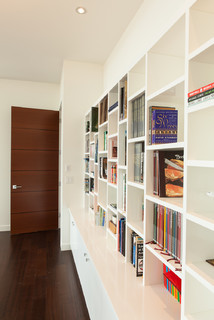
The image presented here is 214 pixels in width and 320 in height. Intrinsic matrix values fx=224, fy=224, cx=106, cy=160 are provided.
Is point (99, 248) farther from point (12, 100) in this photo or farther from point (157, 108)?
point (12, 100)

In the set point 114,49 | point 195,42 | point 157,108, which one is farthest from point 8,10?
point 195,42

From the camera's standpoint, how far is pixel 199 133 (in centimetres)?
93

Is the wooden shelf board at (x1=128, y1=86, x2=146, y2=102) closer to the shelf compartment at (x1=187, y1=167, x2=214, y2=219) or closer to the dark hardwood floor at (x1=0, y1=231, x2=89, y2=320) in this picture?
the shelf compartment at (x1=187, y1=167, x2=214, y2=219)

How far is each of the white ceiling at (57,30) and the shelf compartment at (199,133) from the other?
1750mm

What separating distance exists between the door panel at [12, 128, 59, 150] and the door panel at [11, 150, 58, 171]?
9cm

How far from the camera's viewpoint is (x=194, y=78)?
941 mm

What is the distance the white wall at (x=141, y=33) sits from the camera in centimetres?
162

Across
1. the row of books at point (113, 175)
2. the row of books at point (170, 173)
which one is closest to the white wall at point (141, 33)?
the row of books at point (170, 173)

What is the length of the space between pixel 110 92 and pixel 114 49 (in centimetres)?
115

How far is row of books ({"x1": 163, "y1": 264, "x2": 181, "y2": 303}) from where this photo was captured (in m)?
1.20

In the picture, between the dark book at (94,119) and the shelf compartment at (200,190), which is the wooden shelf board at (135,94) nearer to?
the shelf compartment at (200,190)

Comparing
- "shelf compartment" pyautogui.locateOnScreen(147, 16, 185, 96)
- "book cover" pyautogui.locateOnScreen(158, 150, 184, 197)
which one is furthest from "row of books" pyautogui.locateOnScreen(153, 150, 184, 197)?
"shelf compartment" pyautogui.locateOnScreen(147, 16, 185, 96)

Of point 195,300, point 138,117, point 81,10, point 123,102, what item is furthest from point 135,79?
point 195,300

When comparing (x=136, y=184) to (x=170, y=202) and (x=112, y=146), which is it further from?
(x=112, y=146)
